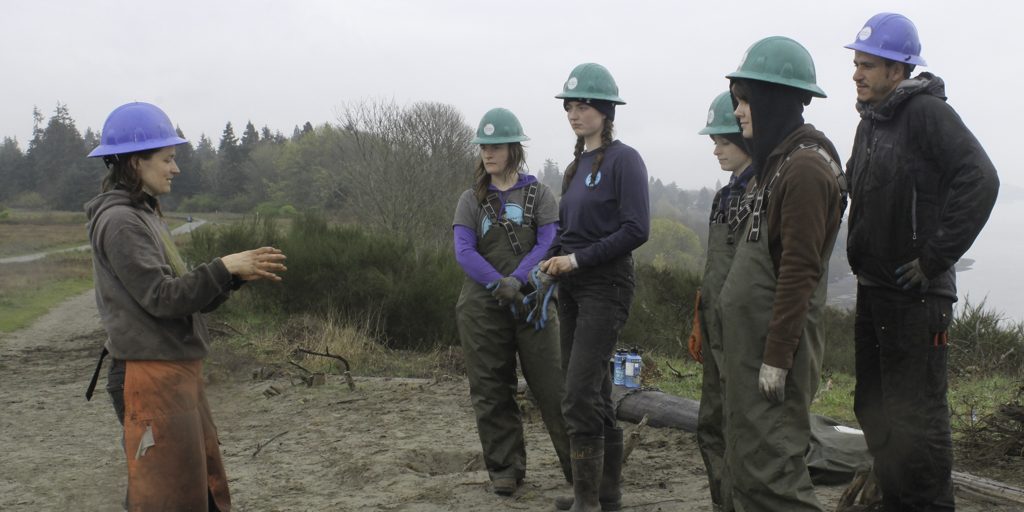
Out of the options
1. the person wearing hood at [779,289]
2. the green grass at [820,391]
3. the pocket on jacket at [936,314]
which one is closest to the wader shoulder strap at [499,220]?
the person wearing hood at [779,289]

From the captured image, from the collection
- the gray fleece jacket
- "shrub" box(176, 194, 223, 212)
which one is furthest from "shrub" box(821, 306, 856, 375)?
"shrub" box(176, 194, 223, 212)

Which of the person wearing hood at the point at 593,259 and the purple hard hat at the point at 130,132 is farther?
the person wearing hood at the point at 593,259

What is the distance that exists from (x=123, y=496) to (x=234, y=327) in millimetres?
7067

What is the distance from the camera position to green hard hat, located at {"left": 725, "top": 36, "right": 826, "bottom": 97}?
2.96 metres

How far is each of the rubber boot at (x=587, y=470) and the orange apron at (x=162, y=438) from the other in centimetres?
168

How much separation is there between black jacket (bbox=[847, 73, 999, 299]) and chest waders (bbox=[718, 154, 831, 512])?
0.70 metres

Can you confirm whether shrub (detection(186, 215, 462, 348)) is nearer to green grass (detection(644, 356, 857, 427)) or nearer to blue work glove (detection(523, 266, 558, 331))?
green grass (detection(644, 356, 857, 427))

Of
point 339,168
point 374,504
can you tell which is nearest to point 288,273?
point 374,504

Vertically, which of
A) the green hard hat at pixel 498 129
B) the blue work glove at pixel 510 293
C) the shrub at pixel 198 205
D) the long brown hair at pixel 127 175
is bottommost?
the shrub at pixel 198 205

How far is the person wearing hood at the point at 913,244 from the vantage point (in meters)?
3.29

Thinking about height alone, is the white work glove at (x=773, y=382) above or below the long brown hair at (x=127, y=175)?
below

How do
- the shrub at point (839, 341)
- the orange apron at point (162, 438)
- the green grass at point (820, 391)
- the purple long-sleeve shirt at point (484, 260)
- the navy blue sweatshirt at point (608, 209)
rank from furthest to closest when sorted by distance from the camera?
the shrub at point (839, 341)
the green grass at point (820, 391)
the purple long-sleeve shirt at point (484, 260)
the navy blue sweatshirt at point (608, 209)
the orange apron at point (162, 438)

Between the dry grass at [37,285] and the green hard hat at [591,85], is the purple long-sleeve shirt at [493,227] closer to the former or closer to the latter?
the green hard hat at [591,85]

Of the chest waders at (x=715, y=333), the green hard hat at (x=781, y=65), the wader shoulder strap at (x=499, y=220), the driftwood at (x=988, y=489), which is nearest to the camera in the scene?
the green hard hat at (x=781, y=65)
